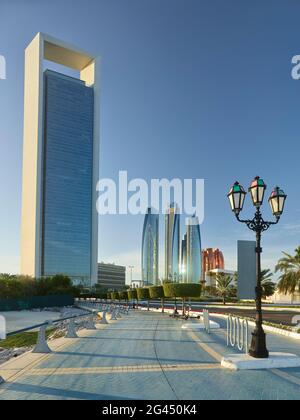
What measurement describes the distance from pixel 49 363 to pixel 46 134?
146840mm

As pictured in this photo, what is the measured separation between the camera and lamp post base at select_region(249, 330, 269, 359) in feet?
36.4

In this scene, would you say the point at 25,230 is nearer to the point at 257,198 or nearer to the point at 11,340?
the point at 11,340

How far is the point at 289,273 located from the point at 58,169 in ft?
386

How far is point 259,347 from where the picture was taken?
11219 millimetres

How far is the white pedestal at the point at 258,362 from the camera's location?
10.6 meters

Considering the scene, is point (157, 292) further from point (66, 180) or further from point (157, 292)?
point (66, 180)

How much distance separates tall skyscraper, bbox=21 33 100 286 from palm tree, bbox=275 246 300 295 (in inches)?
4411

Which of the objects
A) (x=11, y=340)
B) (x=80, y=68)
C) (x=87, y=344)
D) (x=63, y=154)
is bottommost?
(x=11, y=340)

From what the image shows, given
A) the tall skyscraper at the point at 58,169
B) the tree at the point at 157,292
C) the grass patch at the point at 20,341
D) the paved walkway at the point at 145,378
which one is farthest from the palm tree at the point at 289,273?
the tall skyscraper at the point at 58,169

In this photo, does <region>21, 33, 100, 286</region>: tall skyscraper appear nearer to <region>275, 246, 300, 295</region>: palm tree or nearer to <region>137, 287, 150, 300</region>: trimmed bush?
<region>137, 287, 150, 300</region>: trimmed bush

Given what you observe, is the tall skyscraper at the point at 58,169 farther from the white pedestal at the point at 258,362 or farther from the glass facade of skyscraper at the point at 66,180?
the white pedestal at the point at 258,362

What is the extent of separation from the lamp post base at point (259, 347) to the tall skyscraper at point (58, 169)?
13965cm
